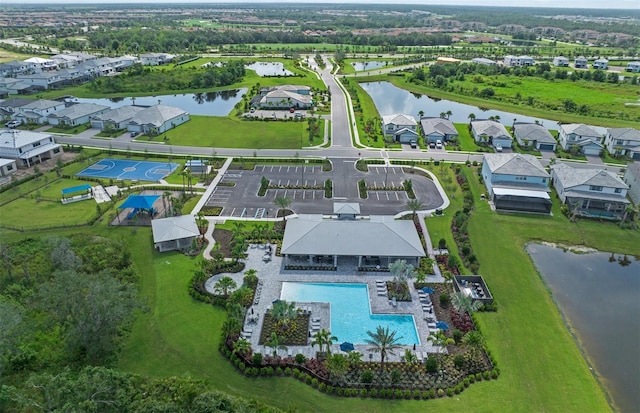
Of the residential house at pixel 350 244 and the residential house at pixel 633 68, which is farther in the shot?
the residential house at pixel 633 68

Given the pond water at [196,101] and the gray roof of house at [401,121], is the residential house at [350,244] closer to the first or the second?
the gray roof of house at [401,121]

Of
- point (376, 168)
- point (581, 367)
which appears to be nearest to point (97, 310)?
point (581, 367)

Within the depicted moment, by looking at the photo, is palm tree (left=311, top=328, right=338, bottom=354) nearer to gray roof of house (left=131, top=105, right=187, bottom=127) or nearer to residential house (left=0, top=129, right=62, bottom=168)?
residential house (left=0, top=129, right=62, bottom=168)

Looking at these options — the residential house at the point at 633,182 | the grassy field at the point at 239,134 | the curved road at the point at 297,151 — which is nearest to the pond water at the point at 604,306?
the residential house at the point at 633,182

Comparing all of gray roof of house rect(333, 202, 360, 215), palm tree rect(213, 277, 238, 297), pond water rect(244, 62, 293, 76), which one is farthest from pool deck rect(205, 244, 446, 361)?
pond water rect(244, 62, 293, 76)

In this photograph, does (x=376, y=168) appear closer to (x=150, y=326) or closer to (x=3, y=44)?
(x=150, y=326)

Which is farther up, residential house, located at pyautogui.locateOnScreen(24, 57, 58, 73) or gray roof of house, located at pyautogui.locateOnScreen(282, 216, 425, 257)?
residential house, located at pyautogui.locateOnScreen(24, 57, 58, 73)
